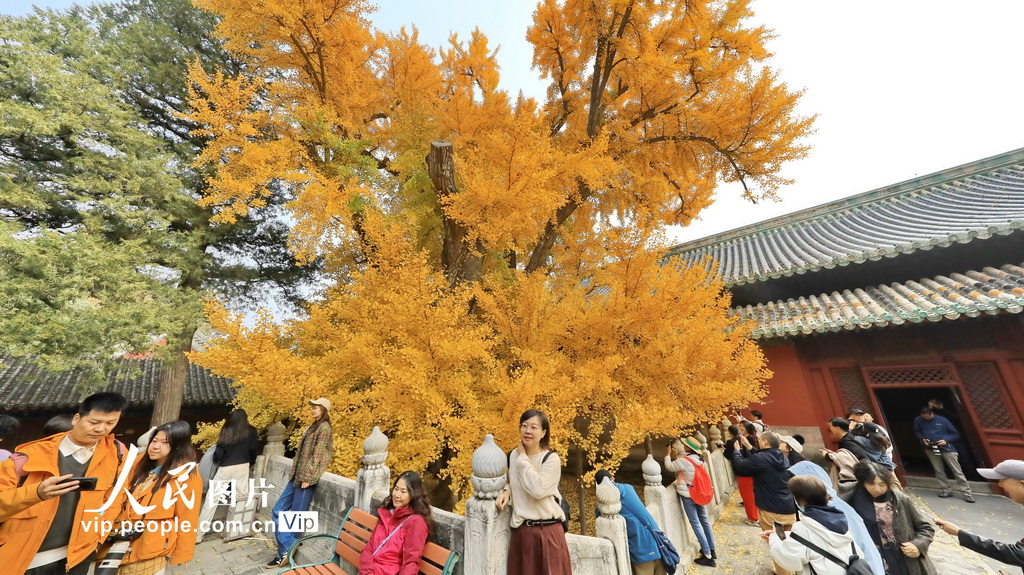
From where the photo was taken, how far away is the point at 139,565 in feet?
9.01

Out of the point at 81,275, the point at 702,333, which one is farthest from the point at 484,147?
the point at 81,275

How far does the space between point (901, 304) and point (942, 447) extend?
2643 mm

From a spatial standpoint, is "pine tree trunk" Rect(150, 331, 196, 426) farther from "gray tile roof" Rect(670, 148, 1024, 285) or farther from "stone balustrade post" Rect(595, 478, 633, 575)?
"gray tile roof" Rect(670, 148, 1024, 285)

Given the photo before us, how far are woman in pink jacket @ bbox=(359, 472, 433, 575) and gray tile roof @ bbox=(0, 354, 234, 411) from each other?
8273 mm

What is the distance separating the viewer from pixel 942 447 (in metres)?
6.27

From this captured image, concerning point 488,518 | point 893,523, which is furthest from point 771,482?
point 488,518

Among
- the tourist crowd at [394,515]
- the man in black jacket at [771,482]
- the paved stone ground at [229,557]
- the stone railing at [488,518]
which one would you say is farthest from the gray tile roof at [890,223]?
the paved stone ground at [229,557]

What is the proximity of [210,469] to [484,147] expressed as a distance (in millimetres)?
6862

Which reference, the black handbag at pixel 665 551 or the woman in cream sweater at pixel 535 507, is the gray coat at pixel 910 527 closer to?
the black handbag at pixel 665 551

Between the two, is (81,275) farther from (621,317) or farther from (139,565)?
(621,317)

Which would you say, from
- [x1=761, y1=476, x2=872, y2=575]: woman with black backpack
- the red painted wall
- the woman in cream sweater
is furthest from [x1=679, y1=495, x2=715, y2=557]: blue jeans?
the red painted wall

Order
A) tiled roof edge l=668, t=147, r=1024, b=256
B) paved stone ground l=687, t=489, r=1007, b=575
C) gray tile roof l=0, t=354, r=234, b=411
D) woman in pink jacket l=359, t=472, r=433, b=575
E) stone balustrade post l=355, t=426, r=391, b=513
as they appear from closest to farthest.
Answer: woman in pink jacket l=359, t=472, r=433, b=575, stone balustrade post l=355, t=426, r=391, b=513, paved stone ground l=687, t=489, r=1007, b=575, gray tile roof l=0, t=354, r=234, b=411, tiled roof edge l=668, t=147, r=1024, b=256

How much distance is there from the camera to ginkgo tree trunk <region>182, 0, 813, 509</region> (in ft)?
16.4

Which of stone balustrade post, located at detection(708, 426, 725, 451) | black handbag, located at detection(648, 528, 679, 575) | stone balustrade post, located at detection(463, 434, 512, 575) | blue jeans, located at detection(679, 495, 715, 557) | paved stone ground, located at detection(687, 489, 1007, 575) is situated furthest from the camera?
stone balustrade post, located at detection(708, 426, 725, 451)
